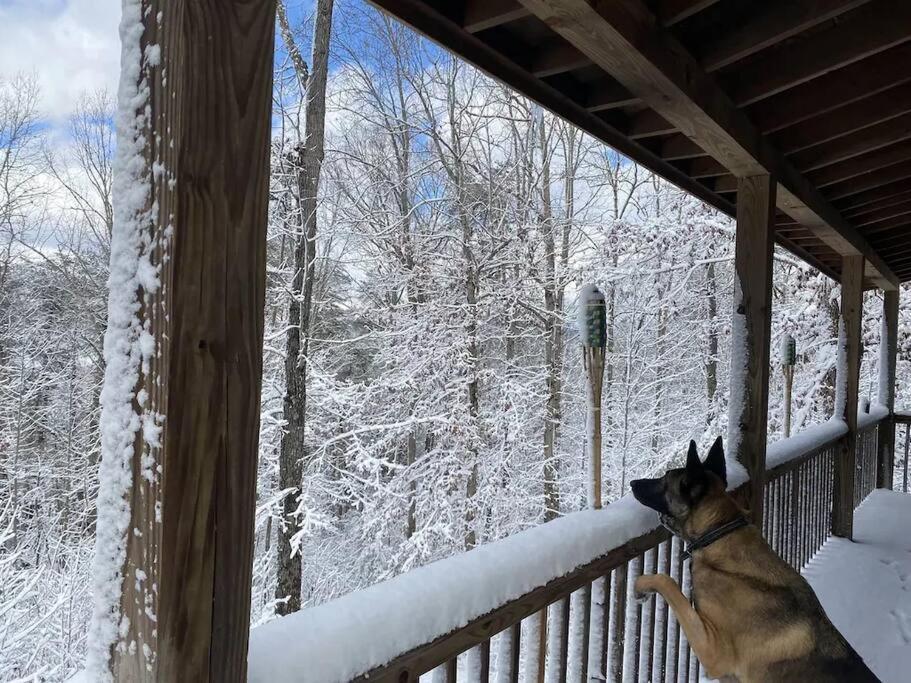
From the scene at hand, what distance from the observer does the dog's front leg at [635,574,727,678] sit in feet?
7.41

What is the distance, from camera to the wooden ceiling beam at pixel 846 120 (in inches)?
114

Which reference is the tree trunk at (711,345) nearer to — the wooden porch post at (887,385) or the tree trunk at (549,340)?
the tree trunk at (549,340)

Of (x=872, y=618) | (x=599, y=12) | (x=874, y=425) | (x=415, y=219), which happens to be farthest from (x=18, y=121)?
(x=874, y=425)

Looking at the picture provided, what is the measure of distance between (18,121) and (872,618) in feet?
38.3

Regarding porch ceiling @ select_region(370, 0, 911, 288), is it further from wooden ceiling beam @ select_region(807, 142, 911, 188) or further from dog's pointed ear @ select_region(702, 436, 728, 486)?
dog's pointed ear @ select_region(702, 436, 728, 486)

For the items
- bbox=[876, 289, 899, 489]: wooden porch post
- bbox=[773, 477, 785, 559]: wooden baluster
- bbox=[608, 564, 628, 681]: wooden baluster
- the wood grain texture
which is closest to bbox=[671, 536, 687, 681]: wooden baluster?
bbox=[608, 564, 628, 681]: wooden baluster

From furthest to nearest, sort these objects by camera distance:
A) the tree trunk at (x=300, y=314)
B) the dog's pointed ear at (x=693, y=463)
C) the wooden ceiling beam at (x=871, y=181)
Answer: the tree trunk at (x=300, y=314) < the wooden ceiling beam at (x=871, y=181) < the dog's pointed ear at (x=693, y=463)

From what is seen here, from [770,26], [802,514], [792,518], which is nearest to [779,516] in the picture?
[792,518]

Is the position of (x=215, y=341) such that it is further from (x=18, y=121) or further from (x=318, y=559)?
(x=318, y=559)

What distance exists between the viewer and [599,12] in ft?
5.70

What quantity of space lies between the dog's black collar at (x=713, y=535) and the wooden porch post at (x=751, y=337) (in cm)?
102

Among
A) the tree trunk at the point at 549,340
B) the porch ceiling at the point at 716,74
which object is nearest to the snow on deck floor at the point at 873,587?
the porch ceiling at the point at 716,74

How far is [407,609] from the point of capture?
1216mm

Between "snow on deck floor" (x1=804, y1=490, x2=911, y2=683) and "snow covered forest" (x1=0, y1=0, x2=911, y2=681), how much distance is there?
5.64 metres
